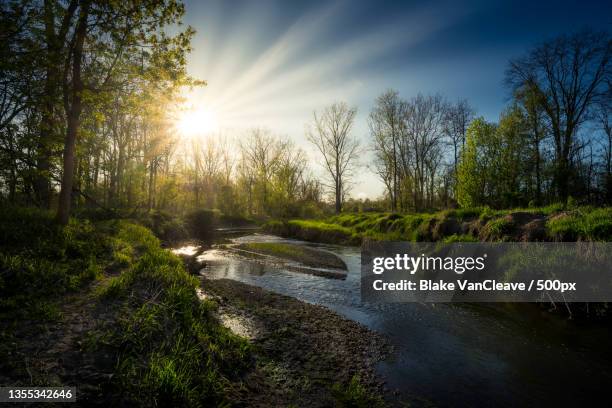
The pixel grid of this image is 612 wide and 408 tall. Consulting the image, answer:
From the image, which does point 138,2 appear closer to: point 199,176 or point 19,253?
point 19,253

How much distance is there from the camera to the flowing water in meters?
4.21

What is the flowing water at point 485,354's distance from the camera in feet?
13.8

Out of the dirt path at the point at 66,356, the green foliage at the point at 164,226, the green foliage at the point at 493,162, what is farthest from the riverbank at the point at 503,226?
the green foliage at the point at 164,226

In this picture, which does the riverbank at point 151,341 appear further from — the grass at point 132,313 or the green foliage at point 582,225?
the green foliage at point 582,225

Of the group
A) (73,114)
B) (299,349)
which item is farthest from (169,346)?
(73,114)

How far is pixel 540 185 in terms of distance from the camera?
69.9 feet

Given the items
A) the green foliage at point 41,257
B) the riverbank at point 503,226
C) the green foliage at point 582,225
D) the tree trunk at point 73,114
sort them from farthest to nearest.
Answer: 1. the tree trunk at point 73,114
2. the riverbank at point 503,226
3. the green foliage at point 582,225
4. the green foliage at point 41,257

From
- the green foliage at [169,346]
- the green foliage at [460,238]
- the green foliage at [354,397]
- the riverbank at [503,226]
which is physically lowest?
the green foliage at [354,397]

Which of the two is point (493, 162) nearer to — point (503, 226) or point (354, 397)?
point (503, 226)

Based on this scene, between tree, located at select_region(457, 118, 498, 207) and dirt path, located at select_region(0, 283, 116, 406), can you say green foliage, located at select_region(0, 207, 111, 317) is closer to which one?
dirt path, located at select_region(0, 283, 116, 406)

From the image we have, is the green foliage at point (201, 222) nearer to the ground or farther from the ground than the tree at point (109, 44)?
nearer to the ground

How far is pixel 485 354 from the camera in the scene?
17.6ft

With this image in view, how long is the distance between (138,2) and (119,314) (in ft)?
28.4

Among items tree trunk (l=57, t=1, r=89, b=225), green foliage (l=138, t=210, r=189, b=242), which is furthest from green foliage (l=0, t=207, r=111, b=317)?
green foliage (l=138, t=210, r=189, b=242)
